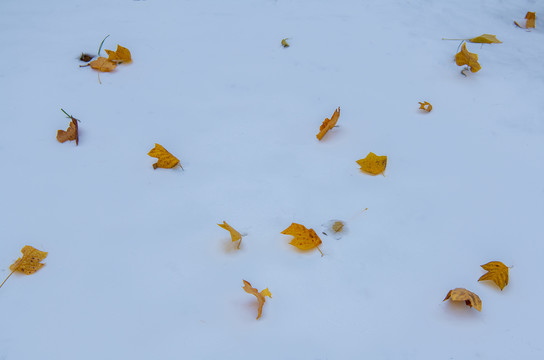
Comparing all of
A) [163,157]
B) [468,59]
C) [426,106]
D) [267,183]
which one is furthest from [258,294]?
[468,59]

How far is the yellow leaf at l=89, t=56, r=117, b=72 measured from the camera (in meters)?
1.70

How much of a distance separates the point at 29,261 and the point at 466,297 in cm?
106

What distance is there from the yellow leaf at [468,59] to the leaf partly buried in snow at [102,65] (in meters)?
1.41

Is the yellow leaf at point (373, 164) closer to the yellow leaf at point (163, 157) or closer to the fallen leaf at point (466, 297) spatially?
the fallen leaf at point (466, 297)

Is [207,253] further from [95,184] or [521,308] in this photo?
[521,308]

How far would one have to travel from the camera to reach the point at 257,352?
91 cm

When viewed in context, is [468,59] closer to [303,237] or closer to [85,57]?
[303,237]

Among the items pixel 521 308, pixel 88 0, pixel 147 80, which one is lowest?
pixel 521 308

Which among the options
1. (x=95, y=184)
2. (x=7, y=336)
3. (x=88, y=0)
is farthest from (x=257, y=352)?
(x=88, y=0)

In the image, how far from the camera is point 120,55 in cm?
175

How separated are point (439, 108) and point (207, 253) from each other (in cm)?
104

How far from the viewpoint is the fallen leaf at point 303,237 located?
110cm

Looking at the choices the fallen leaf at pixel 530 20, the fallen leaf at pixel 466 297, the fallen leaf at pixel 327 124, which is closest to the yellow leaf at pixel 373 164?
the fallen leaf at pixel 327 124

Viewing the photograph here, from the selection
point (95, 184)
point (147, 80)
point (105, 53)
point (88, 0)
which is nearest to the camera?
point (95, 184)
